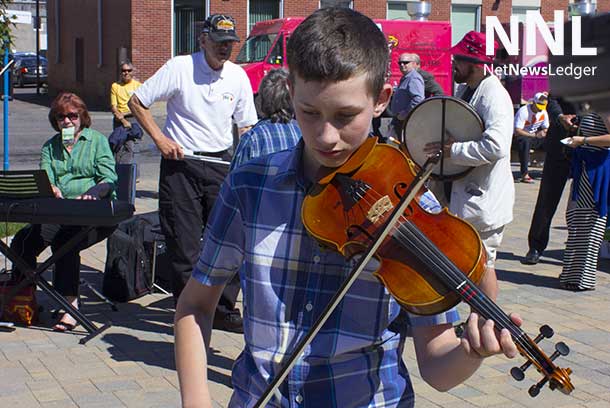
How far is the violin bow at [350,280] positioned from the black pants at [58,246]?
4.91 meters

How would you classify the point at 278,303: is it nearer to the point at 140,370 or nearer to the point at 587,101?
the point at 587,101

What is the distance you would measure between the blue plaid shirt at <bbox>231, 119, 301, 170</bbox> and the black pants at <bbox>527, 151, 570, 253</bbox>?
13.7ft

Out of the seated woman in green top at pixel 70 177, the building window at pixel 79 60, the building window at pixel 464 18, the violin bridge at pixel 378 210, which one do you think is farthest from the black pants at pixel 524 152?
the building window at pixel 79 60

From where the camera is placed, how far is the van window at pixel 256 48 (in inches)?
944

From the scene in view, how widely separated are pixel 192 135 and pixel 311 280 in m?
4.40

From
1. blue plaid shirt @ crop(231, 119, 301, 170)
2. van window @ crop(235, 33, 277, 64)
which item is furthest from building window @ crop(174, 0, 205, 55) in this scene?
blue plaid shirt @ crop(231, 119, 301, 170)

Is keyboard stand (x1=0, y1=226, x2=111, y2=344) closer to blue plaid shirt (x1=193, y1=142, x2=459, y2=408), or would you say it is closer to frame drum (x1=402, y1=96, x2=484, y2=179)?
frame drum (x1=402, y1=96, x2=484, y2=179)

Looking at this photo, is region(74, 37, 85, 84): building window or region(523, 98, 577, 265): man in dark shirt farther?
region(74, 37, 85, 84): building window

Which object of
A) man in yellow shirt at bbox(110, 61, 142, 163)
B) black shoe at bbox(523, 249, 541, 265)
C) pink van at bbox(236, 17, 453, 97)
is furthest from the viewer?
pink van at bbox(236, 17, 453, 97)

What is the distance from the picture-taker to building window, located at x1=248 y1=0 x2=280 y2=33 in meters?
32.8

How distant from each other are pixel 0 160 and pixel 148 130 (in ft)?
37.1

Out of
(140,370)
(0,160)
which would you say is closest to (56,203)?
(140,370)

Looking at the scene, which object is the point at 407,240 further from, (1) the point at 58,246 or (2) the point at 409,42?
(2) the point at 409,42

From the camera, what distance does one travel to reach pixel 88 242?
675cm
